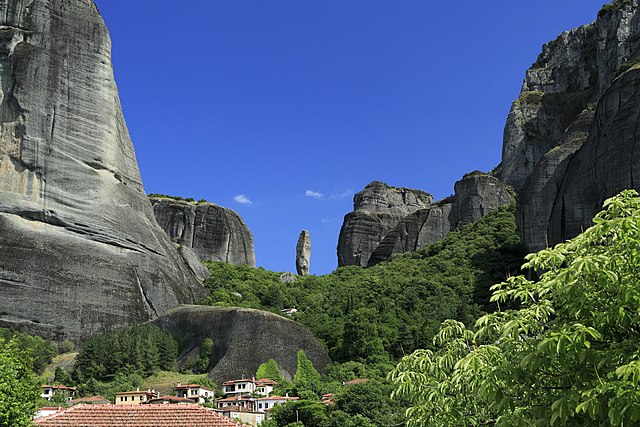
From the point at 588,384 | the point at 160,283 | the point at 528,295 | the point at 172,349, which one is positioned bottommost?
the point at 588,384

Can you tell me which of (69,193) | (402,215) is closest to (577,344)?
(69,193)

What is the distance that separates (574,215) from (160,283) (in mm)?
Result: 36147

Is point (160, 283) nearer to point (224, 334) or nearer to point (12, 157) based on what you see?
point (224, 334)

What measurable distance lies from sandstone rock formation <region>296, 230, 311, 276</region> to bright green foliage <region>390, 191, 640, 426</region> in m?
107

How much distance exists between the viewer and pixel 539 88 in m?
115

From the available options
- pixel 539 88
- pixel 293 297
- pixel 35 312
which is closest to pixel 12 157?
pixel 35 312

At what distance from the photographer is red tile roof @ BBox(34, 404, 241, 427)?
21938 mm

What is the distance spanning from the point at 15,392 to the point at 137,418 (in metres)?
4.20

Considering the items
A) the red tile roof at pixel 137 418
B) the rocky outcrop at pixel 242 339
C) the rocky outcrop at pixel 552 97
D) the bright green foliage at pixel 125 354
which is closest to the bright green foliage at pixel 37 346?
the bright green foliage at pixel 125 354

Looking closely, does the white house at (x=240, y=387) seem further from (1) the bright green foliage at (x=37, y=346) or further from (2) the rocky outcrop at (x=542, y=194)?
(2) the rocky outcrop at (x=542, y=194)

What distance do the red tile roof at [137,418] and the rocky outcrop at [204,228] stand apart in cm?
7675

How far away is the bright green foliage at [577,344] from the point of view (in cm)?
734

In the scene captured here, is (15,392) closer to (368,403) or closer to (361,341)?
(368,403)

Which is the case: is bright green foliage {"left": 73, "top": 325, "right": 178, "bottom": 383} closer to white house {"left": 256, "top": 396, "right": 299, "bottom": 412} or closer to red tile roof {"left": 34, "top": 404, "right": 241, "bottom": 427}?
white house {"left": 256, "top": 396, "right": 299, "bottom": 412}
